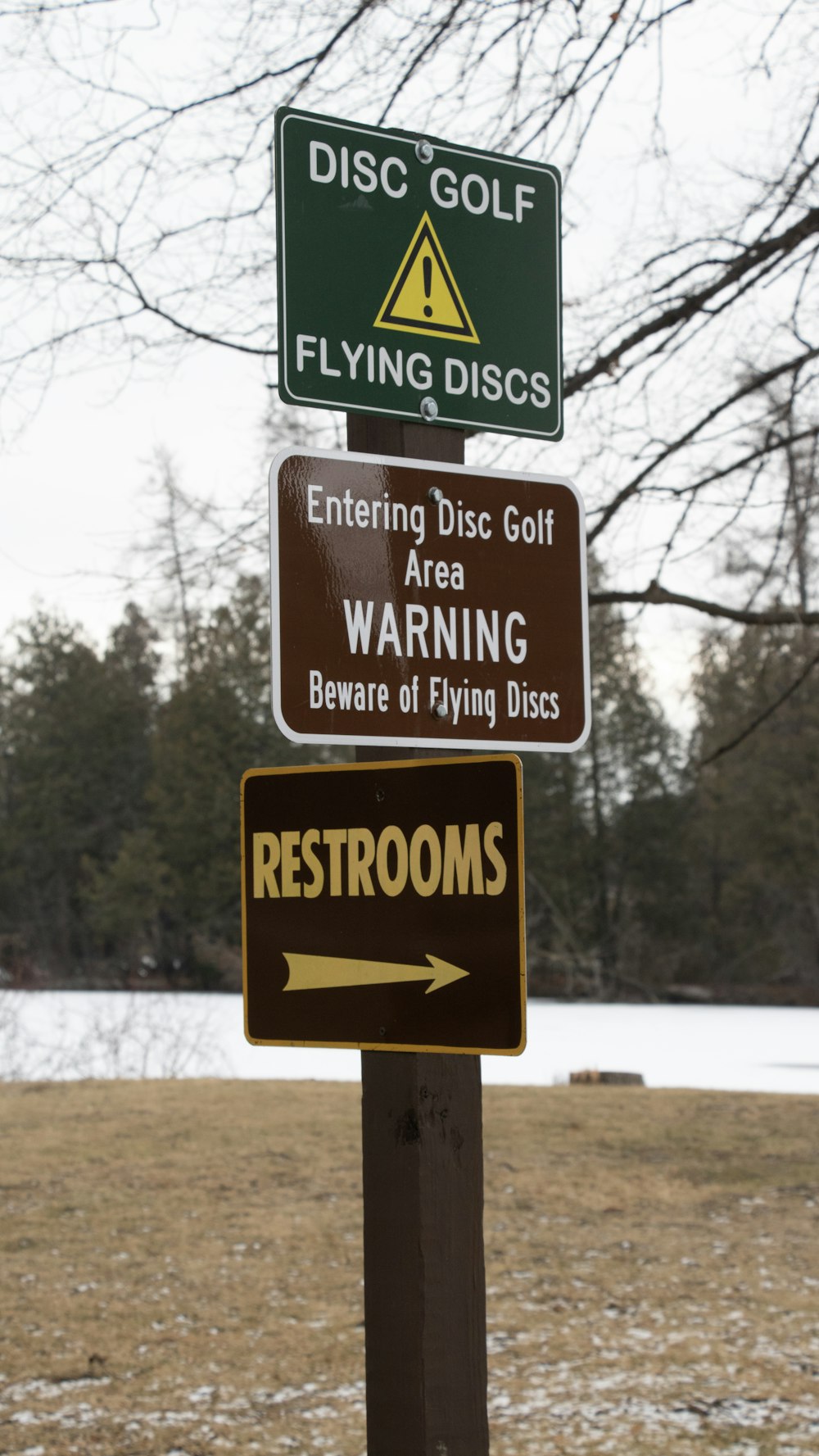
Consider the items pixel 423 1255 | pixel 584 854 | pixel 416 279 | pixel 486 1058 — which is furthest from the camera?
pixel 584 854

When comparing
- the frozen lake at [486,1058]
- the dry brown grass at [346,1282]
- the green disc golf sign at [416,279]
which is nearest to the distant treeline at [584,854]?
the frozen lake at [486,1058]

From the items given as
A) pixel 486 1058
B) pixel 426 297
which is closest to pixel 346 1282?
pixel 426 297

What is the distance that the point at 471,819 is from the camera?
86.4 inches

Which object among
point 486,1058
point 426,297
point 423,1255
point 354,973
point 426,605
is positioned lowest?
point 486,1058

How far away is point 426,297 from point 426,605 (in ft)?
1.84

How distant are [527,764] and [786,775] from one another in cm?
861

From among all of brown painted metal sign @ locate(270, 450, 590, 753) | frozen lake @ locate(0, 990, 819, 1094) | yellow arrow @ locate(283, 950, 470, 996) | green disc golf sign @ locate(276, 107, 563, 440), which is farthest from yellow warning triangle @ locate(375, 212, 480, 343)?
frozen lake @ locate(0, 990, 819, 1094)

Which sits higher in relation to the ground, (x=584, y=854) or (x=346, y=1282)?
(x=584, y=854)

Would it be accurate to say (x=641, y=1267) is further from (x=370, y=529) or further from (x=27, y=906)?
(x=27, y=906)

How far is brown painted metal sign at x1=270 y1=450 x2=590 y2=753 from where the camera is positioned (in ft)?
7.33

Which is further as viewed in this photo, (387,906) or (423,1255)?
(423,1255)

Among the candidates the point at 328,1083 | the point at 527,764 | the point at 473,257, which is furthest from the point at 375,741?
the point at 527,764

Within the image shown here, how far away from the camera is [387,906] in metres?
2.22

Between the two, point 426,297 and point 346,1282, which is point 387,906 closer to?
point 426,297
